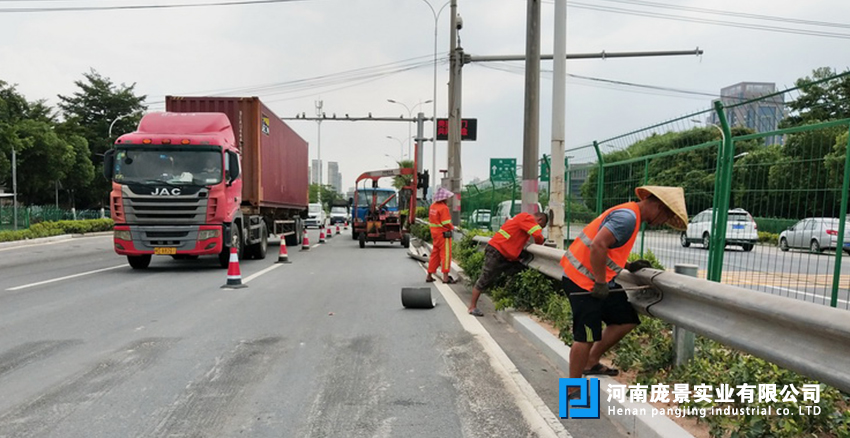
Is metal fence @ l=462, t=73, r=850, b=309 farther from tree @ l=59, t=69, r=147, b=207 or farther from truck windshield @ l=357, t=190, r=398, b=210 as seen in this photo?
tree @ l=59, t=69, r=147, b=207

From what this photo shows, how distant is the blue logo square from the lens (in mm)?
4258

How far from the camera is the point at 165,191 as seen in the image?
40.2 feet

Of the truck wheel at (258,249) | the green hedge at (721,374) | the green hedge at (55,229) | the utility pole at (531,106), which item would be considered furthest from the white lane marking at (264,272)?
the green hedge at (55,229)

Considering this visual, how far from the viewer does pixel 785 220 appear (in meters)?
5.36

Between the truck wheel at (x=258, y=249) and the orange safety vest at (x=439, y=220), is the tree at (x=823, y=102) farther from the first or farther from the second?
the truck wheel at (x=258, y=249)

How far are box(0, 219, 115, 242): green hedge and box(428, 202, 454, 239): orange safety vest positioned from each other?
18.9m

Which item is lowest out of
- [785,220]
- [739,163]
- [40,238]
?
[40,238]

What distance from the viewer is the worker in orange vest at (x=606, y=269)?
13.4 feet

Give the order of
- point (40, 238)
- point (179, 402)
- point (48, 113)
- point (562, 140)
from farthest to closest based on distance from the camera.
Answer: point (48, 113)
point (40, 238)
point (562, 140)
point (179, 402)

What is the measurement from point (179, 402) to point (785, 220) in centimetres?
513

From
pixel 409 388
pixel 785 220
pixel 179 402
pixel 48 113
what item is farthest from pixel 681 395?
pixel 48 113

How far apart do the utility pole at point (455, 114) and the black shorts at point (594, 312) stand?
12847 millimetres

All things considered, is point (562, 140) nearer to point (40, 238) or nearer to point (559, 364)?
point (559, 364)

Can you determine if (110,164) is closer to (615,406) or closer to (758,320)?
(615,406)
